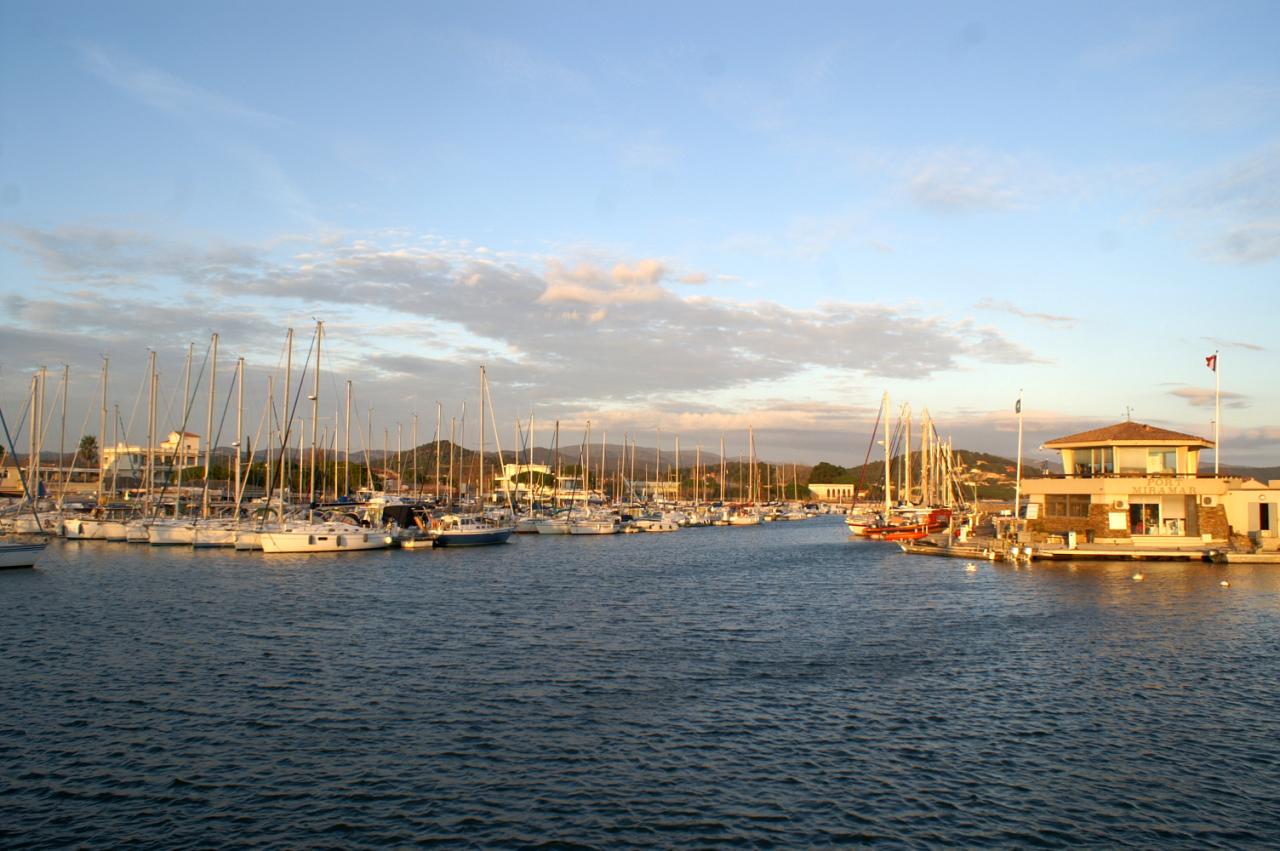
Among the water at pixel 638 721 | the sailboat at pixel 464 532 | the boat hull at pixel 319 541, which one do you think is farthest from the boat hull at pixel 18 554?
the sailboat at pixel 464 532

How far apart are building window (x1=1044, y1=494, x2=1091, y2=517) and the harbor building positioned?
0.09m

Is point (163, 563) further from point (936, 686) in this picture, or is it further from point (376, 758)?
point (936, 686)

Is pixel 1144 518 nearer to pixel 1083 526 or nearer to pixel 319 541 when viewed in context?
pixel 1083 526

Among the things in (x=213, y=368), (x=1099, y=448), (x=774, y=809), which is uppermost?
(x=213, y=368)

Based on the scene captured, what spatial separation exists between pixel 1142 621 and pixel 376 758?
28015 mm

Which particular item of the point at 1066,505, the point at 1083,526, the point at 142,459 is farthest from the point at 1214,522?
the point at 142,459

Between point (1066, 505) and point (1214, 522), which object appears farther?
point (1066, 505)

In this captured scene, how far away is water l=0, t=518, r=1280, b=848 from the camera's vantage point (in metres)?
14.0

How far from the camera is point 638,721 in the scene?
63.3ft

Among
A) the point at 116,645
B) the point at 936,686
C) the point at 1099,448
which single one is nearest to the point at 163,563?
the point at 116,645

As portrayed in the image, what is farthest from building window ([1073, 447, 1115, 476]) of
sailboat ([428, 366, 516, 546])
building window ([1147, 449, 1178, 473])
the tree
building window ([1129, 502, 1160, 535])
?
the tree

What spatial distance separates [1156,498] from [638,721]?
49336mm

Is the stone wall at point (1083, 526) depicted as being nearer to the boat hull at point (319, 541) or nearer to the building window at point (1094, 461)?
the building window at point (1094, 461)

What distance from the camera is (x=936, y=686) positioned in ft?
74.3
